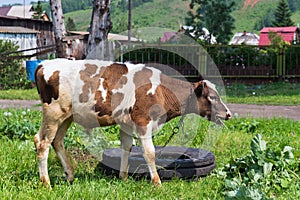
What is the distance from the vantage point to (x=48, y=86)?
520 cm

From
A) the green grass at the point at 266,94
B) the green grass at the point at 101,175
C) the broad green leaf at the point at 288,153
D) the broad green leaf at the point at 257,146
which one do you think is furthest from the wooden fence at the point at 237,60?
the broad green leaf at the point at 257,146

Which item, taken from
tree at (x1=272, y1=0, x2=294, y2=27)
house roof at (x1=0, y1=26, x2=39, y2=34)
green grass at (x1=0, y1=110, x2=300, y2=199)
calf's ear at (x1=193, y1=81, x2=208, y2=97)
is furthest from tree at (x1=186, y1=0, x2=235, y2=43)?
tree at (x1=272, y1=0, x2=294, y2=27)

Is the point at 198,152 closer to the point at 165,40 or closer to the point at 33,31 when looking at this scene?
the point at 165,40

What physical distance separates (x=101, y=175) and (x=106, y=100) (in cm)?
106

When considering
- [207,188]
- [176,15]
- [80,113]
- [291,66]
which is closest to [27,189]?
[80,113]

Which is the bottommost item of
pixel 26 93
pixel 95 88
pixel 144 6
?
pixel 26 93

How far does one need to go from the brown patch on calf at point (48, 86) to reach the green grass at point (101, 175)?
834 mm

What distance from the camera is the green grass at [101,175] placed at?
4875 millimetres

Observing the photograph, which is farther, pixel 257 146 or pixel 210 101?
pixel 257 146

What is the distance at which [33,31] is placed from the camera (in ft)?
118

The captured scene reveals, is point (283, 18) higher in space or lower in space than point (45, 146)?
higher

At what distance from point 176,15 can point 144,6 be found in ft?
44.1

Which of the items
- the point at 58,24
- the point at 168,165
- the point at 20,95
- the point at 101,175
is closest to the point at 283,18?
the point at 20,95

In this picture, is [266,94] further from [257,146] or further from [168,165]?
[168,165]
